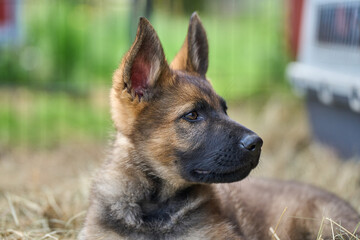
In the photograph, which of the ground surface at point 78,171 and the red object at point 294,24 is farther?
the red object at point 294,24

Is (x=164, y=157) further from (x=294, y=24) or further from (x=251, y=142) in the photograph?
(x=294, y=24)

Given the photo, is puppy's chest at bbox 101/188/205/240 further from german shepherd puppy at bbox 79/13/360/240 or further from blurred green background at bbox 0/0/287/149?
blurred green background at bbox 0/0/287/149

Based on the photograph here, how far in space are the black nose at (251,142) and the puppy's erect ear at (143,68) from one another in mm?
690

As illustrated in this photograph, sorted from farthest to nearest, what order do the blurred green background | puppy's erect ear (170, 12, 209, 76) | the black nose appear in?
the blurred green background, puppy's erect ear (170, 12, 209, 76), the black nose

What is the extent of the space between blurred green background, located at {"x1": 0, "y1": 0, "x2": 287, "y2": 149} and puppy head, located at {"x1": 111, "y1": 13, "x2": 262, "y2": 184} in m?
4.39

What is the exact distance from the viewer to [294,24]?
26.9ft

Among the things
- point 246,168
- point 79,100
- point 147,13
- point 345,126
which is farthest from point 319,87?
point 79,100

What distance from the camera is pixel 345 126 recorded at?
564 cm

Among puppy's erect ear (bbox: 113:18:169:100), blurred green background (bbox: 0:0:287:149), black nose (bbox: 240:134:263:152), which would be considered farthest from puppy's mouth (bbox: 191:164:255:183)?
blurred green background (bbox: 0:0:287:149)

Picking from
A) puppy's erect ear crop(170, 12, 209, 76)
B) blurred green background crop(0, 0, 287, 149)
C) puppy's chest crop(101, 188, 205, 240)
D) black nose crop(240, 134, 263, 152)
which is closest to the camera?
black nose crop(240, 134, 263, 152)

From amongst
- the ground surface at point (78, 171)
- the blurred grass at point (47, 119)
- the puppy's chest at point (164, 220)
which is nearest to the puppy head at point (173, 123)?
the puppy's chest at point (164, 220)

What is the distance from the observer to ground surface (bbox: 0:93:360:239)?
14.0 feet

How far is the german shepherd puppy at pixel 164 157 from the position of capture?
3.18 meters

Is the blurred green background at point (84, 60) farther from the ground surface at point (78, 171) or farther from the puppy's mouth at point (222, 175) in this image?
the puppy's mouth at point (222, 175)
